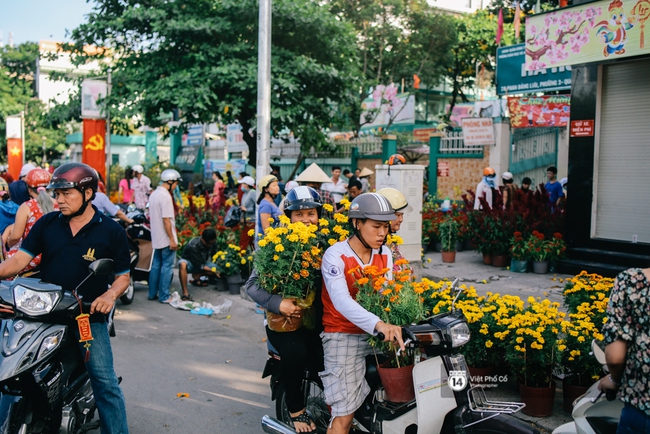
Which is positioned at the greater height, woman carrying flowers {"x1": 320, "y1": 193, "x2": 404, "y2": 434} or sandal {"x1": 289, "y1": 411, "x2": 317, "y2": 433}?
woman carrying flowers {"x1": 320, "y1": 193, "x2": 404, "y2": 434}

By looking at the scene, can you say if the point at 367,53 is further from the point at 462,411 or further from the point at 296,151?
the point at 462,411

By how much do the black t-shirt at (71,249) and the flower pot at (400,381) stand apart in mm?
1859

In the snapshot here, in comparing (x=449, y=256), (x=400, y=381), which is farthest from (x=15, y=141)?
(x=400, y=381)

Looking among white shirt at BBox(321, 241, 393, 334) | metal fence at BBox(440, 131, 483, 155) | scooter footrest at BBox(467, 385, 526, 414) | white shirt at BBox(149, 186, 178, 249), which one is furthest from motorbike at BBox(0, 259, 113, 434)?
metal fence at BBox(440, 131, 483, 155)

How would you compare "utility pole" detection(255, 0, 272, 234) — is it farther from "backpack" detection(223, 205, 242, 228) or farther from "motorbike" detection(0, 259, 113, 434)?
"motorbike" detection(0, 259, 113, 434)

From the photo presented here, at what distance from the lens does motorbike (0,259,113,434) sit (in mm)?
3375

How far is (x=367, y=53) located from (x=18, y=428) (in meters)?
24.5

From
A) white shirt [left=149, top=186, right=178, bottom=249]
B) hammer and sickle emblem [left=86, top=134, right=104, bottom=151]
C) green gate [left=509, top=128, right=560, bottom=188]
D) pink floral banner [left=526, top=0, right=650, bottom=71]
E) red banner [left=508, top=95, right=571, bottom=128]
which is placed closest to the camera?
pink floral banner [left=526, top=0, right=650, bottom=71]

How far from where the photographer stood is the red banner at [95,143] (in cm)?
1495

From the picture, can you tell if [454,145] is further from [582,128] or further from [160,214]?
[160,214]

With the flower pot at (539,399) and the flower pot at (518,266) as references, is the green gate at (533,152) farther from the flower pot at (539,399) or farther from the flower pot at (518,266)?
the flower pot at (539,399)

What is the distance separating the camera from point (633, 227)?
931 centimetres

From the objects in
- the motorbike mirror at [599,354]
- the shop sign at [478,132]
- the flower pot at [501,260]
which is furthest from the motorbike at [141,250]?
the shop sign at [478,132]

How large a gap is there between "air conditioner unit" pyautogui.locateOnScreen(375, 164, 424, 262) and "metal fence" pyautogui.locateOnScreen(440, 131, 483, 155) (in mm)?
7542
